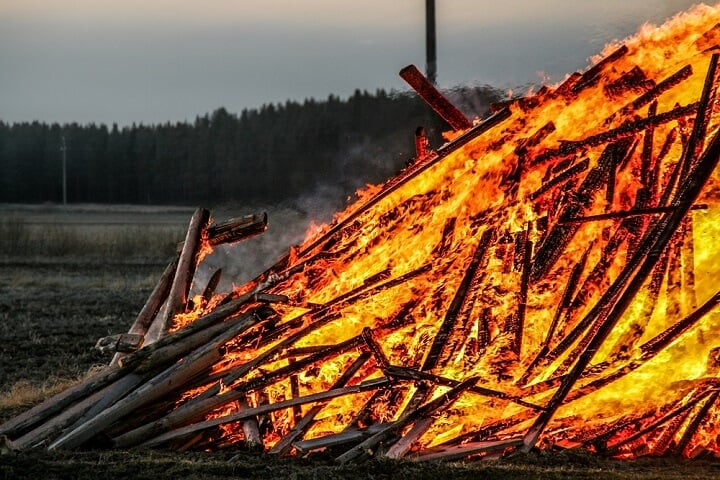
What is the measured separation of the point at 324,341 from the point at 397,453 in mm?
1532

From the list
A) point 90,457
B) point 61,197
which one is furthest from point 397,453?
point 61,197

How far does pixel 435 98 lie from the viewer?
9.93 m

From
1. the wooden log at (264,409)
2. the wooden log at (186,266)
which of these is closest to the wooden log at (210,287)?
the wooden log at (186,266)

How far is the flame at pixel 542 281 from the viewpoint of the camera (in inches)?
328

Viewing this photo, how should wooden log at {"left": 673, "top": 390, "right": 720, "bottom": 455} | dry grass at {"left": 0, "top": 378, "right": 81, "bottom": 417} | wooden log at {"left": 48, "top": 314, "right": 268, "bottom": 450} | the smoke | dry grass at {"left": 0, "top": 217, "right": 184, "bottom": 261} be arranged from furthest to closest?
dry grass at {"left": 0, "top": 217, "right": 184, "bottom": 261}
the smoke
dry grass at {"left": 0, "top": 378, "right": 81, "bottom": 417}
wooden log at {"left": 48, "top": 314, "right": 268, "bottom": 450}
wooden log at {"left": 673, "top": 390, "right": 720, "bottom": 455}

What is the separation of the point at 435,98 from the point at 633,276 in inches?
106

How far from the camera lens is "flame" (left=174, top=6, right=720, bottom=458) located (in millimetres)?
8328

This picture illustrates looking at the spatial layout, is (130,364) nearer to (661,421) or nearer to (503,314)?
(503,314)

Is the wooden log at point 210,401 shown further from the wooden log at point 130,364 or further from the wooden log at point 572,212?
the wooden log at point 572,212

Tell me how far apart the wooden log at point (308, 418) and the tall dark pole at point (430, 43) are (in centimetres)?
579

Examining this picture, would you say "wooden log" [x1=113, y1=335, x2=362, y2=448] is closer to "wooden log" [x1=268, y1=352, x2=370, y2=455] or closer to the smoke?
"wooden log" [x1=268, y1=352, x2=370, y2=455]

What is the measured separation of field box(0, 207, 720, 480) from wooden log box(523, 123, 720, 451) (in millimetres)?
389

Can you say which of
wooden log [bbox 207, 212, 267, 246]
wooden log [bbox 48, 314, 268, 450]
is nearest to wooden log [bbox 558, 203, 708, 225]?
wooden log [bbox 48, 314, 268, 450]

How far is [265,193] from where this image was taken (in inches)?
730
